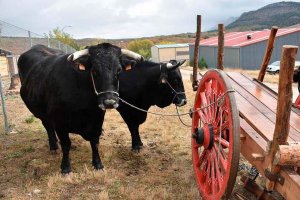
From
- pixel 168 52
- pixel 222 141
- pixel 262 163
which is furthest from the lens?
pixel 168 52

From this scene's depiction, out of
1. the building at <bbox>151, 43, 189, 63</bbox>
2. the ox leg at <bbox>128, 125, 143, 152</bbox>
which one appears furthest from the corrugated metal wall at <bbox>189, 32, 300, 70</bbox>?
the ox leg at <bbox>128, 125, 143, 152</bbox>

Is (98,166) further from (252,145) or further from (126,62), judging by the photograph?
(252,145)

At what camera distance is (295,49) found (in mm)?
2307

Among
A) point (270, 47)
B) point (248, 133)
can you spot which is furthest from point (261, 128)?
point (270, 47)

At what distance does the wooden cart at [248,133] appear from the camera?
2338 mm

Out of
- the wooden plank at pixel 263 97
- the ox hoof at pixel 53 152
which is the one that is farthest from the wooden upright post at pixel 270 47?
the ox hoof at pixel 53 152

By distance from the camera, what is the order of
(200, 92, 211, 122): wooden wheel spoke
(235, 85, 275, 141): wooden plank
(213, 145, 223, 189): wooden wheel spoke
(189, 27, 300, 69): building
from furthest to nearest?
(189, 27, 300, 69): building → (200, 92, 211, 122): wooden wheel spoke → (213, 145, 223, 189): wooden wheel spoke → (235, 85, 275, 141): wooden plank

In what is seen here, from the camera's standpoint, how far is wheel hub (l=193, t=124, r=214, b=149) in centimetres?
341

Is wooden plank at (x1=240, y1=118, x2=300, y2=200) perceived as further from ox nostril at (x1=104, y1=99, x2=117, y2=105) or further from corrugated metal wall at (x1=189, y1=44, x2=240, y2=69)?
corrugated metal wall at (x1=189, y1=44, x2=240, y2=69)

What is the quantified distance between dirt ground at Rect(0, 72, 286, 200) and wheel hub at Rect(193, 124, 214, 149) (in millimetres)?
967

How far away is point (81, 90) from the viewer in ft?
15.3

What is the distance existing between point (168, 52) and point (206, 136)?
180 ft

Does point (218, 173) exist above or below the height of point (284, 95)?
below

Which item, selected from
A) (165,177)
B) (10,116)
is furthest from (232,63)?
(165,177)
